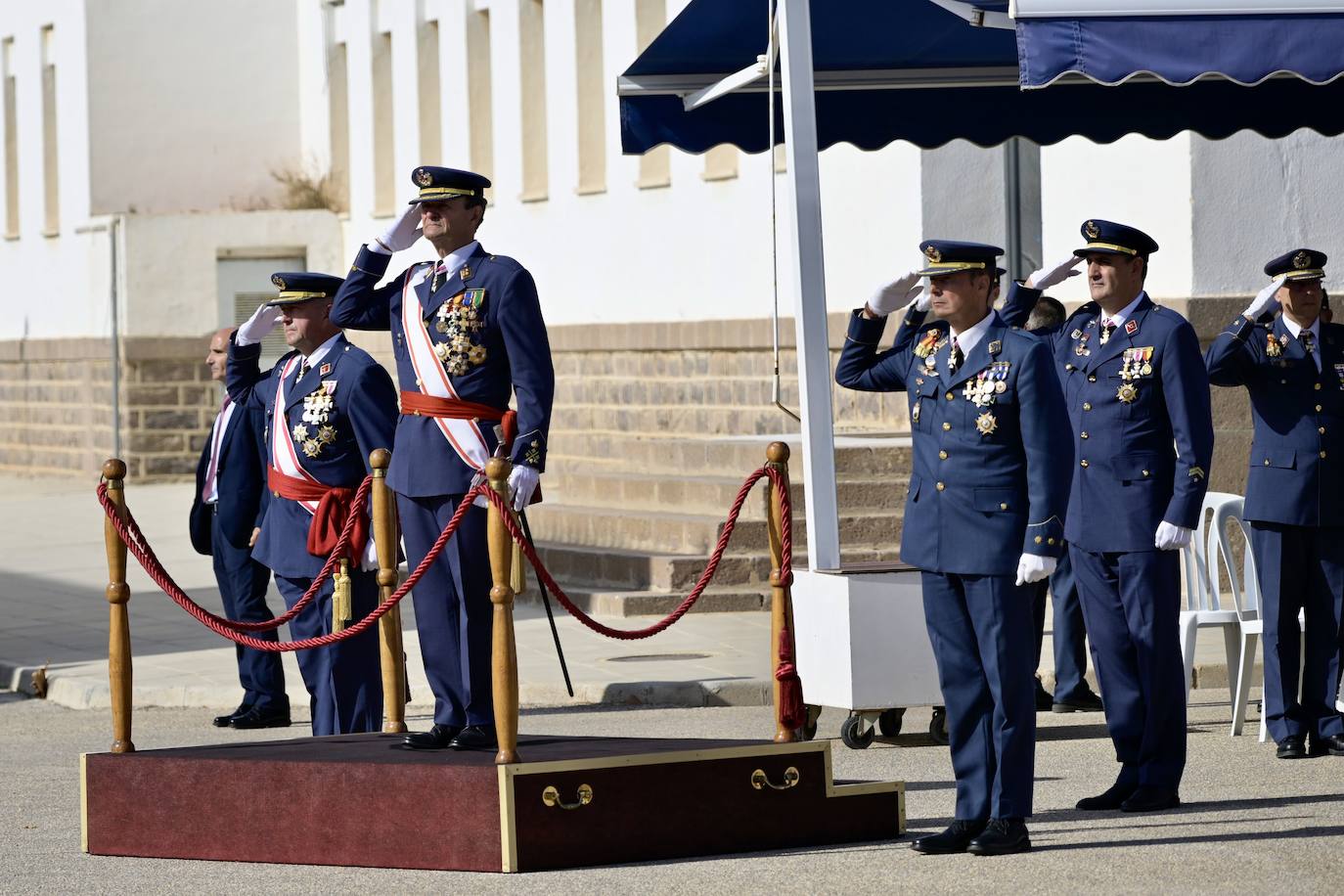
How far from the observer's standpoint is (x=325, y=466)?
967 centimetres

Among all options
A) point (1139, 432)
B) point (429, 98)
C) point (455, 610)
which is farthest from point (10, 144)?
point (1139, 432)

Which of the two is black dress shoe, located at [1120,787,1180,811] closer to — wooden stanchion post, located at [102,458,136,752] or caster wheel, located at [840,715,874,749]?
caster wheel, located at [840,715,874,749]

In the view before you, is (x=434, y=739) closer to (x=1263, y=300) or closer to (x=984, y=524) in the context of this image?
(x=984, y=524)

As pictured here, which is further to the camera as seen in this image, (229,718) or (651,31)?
(651,31)

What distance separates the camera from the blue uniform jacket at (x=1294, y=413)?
10094mm

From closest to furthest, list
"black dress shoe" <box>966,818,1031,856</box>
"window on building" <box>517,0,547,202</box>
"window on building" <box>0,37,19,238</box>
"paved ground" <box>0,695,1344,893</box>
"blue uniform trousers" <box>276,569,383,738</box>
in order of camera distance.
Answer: "paved ground" <box>0,695,1344,893</box> → "black dress shoe" <box>966,818,1031,856</box> → "blue uniform trousers" <box>276,569,383,738</box> → "window on building" <box>517,0,547,202</box> → "window on building" <box>0,37,19,238</box>

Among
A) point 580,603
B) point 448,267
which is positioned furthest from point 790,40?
point 580,603

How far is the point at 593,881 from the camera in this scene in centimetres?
750

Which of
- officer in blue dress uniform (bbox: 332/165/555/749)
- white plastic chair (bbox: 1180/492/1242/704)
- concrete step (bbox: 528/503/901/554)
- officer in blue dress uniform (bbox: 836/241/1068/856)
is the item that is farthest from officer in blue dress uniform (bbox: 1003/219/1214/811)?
concrete step (bbox: 528/503/901/554)

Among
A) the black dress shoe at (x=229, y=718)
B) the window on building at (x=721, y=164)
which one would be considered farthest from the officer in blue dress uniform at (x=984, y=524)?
the window on building at (x=721, y=164)

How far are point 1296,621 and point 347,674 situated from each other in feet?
12.2

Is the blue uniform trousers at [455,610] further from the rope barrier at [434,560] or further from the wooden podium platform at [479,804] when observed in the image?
the wooden podium platform at [479,804]

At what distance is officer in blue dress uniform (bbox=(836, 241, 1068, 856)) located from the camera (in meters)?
7.80

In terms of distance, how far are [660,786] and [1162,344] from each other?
244 centimetres
